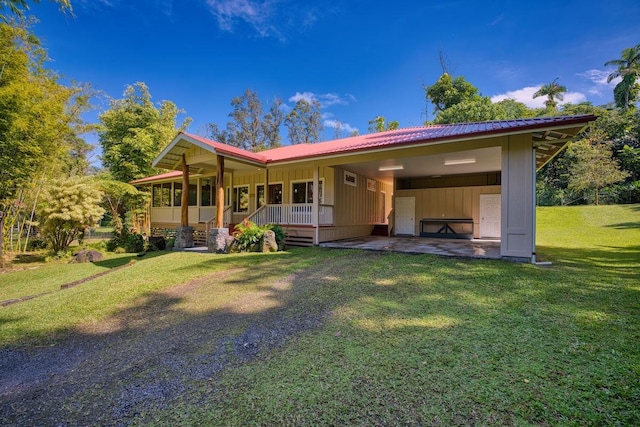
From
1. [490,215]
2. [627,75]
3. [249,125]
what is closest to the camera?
[490,215]

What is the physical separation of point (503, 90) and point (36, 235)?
35843mm

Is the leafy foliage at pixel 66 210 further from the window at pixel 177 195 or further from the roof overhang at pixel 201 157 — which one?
Result: the window at pixel 177 195

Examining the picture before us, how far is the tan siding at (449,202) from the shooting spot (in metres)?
12.3

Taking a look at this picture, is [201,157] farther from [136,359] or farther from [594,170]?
[594,170]

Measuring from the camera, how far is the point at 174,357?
2.89 meters

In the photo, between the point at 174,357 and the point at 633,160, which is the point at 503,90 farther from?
the point at 174,357

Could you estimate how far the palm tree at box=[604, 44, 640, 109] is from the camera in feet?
88.7

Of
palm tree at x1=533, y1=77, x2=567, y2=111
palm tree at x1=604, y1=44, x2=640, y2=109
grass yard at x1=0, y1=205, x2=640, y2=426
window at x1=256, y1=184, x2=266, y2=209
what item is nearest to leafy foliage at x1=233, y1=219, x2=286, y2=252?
grass yard at x1=0, y1=205, x2=640, y2=426

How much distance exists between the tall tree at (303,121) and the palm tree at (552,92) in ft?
79.8

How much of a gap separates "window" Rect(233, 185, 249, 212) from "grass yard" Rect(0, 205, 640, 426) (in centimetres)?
768

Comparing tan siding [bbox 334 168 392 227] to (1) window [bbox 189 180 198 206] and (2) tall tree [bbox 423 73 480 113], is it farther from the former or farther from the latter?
(2) tall tree [bbox 423 73 480 113]

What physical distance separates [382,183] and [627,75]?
30470mm

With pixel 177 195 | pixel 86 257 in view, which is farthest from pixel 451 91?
pixel 86 257

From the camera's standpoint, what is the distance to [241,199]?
551 inches
